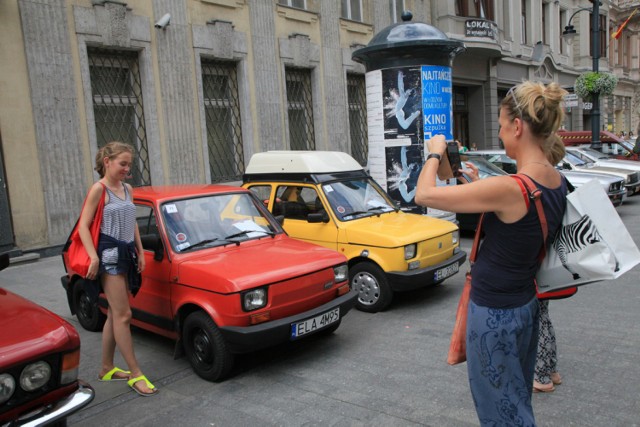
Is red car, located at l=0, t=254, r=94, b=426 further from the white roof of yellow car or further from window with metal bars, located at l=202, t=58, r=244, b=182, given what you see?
window with metal bars, located at l=202, t=58, r=244, b=182

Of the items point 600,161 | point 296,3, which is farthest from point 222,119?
point 600,161

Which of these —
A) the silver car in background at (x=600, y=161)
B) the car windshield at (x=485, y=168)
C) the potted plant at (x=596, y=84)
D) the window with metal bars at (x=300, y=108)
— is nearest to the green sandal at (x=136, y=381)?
the car windshield at (x=485, y=168)

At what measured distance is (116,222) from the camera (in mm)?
4223

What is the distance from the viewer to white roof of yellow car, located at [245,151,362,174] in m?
6.84

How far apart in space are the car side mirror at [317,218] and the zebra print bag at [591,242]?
424 centimetres

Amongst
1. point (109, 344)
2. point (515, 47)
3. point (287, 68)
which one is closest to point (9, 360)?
point (109, 344)

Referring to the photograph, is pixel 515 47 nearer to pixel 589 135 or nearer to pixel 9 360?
pixel 589 135

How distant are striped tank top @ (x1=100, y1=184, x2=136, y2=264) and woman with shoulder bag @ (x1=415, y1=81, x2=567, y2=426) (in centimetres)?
275

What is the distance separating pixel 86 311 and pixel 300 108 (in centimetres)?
1046

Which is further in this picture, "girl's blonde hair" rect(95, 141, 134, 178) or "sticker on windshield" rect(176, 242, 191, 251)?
"sticker on windshield" rect(176, 242, 191, 251)

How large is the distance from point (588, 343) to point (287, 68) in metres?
11.6

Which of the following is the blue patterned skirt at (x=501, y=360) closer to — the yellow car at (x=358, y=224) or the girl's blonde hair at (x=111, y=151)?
the girl's blonde hair at (x=111, y=151)

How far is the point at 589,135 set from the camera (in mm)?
21062

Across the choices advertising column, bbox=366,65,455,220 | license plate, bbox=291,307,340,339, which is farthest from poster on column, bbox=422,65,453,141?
license plate, bbox=291,307,340,339
